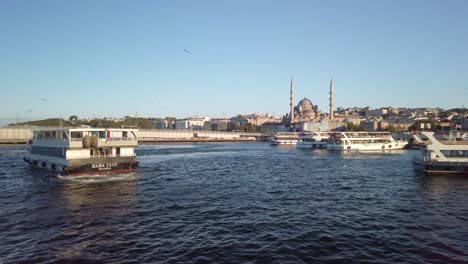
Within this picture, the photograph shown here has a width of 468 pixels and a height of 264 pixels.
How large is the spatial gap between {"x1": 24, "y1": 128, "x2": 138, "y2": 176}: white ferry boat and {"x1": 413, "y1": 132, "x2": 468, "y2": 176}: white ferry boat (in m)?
33.1

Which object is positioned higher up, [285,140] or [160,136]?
[160,136]

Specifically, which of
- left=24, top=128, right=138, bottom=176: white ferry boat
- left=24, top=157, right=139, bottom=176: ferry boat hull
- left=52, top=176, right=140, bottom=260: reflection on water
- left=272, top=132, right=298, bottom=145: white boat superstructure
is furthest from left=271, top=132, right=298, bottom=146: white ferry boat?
left=52, top=176, right=140, bottom=260: reflection on water

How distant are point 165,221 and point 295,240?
23.9 feet

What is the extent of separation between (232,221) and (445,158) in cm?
3145

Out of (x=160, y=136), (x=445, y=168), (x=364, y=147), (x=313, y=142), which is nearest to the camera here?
(x=445, y=168)

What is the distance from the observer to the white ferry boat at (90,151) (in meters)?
36.6

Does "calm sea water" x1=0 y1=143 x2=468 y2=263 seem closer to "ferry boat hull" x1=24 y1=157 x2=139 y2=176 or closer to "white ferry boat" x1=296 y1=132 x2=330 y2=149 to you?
"ferry boat hull" x1=24 y1=157 x2=139 y2=176

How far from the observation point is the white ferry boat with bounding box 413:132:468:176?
38.8m

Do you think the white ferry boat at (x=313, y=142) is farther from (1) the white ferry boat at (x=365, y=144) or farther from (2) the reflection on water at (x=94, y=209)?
(2) the reflection on water at (x=94, y=209)

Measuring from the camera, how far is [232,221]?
19.5 m

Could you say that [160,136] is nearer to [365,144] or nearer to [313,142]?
[313,142]

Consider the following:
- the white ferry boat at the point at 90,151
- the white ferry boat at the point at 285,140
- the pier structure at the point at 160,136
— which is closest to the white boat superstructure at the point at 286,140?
the white ferry boat at the point at 285,140

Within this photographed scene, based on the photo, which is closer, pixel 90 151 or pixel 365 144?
pixel 90 151

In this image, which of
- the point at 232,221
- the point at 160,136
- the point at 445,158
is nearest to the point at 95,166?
the point at 232,221
